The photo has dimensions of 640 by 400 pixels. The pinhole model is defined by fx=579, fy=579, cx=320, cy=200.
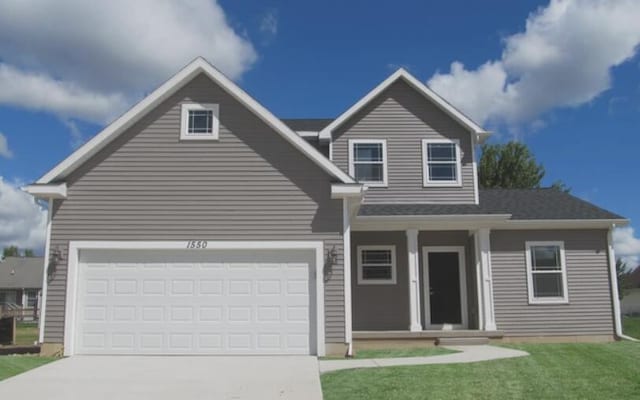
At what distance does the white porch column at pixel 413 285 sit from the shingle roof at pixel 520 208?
33.8 inches

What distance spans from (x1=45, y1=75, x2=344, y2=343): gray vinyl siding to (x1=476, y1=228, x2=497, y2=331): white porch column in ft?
15.8

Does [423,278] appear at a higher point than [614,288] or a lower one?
higher

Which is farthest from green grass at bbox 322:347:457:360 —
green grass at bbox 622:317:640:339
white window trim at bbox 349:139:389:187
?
green grass at bbox 622:317:640:339

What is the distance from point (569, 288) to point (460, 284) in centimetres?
281

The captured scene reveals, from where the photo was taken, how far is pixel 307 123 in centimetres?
1903

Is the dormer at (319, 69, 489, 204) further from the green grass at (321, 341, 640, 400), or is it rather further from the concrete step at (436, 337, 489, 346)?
the green grass at (321, 341, 640, 400)

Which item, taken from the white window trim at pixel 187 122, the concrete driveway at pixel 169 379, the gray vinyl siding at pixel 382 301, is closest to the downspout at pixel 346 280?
the concrete driveway at pixel 169 379

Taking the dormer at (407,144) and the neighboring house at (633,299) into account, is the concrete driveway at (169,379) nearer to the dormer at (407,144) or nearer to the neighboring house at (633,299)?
the dormer at (407,144)

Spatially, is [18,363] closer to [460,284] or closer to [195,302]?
A: [195,302]

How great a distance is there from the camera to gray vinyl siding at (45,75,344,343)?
39.4 ft

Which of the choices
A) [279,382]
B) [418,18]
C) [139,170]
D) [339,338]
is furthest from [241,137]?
[418,18]

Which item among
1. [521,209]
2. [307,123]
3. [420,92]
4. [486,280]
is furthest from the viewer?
[307,123]

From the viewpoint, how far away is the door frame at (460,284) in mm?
15797

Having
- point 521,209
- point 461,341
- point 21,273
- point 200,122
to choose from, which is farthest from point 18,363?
point 21,273
